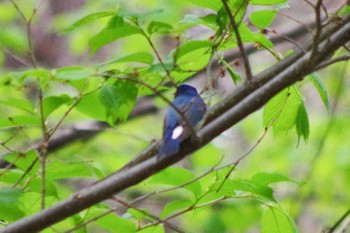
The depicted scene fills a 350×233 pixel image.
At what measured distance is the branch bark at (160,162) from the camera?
67.7 inches

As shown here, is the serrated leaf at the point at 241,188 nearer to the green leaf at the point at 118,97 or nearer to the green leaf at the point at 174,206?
the green leaf at the point at 174,206

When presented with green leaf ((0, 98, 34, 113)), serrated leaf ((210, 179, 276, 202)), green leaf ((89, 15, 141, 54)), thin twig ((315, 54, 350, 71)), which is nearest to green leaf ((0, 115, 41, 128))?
green leaf ((0, 98, 34, 113))

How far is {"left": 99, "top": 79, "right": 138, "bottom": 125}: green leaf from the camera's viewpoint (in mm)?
1850

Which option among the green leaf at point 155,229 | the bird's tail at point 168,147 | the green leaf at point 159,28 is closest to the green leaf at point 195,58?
the green leaf at point 159,28

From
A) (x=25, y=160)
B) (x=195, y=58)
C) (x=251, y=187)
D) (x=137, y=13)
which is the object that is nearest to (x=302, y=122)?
(x=251, y=187)

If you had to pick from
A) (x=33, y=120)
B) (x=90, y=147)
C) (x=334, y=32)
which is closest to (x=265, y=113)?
(x=334, y=32)

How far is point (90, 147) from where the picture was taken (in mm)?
5398

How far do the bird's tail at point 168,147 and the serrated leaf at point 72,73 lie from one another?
272 millimetres

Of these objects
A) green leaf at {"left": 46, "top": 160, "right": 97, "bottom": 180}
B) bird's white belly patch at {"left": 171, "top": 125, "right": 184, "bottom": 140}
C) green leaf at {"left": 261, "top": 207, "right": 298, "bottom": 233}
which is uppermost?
bird's white belly patch at {"left": 171, "top": 125, "right": 184, "bottom": 140}

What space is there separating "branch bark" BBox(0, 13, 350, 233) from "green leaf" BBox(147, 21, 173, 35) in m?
0.25

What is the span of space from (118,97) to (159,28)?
198 mm

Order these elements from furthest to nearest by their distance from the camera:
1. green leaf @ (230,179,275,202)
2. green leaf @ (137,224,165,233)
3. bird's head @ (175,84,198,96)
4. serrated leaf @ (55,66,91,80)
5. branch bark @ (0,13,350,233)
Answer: bird's head @ (175,84,198,96) → green leaf @ (137,224,165,233) → green leaf @ (230,179,275,202) → branch bark @ (0,13,350,233) → serrated leaf @ (55,66,91,80)

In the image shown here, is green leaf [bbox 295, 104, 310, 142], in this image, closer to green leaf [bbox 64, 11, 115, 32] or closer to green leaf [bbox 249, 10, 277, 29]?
green leaf [bbox 249, 10, 277, 29]

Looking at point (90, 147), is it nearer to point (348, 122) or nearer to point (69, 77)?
point (348, 122)
